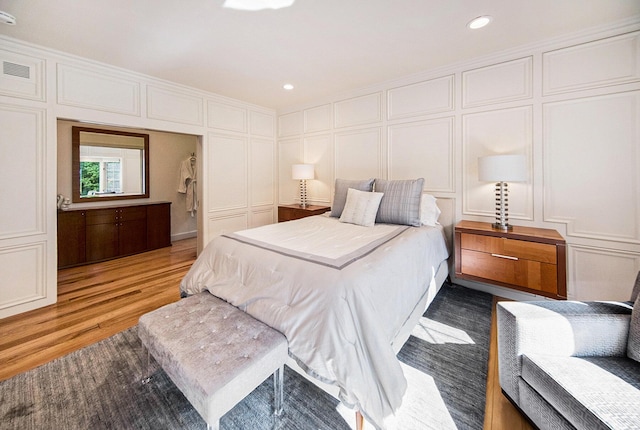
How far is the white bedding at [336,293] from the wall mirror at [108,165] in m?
3.40

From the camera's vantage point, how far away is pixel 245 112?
4.40m

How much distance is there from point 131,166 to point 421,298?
17.1 ft

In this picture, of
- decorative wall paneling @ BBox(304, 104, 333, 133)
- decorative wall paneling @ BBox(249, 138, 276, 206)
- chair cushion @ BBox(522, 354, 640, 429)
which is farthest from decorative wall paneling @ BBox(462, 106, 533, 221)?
decorative wall paneling @ BBox(249, 138, 276, 206)

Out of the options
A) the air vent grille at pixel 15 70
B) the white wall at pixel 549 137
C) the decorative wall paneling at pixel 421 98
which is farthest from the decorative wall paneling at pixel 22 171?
the decorative wall paneling at pixel 421 98

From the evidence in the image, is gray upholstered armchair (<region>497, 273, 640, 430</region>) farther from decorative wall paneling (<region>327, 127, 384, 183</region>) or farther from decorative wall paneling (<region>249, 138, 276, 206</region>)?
decorative wall paneling (<region>249, 138, 276, 206</region>)

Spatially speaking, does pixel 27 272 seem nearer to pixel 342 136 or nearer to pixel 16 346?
pixel 16 346

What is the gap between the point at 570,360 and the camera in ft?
3.88

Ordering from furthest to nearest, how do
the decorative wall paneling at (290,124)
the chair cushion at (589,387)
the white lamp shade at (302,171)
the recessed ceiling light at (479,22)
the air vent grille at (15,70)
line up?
the decorative wall paneling at (290,124) → the white lamp shade at (302,171) → the air vent grille at (15,70) → the recessed ceiling light at (479,22) → the chair cushion at (589,387)

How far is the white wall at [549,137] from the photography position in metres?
2.25

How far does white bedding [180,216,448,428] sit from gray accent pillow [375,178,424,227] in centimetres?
49

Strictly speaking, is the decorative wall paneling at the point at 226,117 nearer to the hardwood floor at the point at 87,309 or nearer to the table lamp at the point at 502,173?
the hardwood floor at the point at 87,309

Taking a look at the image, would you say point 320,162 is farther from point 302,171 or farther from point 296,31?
point 296,31

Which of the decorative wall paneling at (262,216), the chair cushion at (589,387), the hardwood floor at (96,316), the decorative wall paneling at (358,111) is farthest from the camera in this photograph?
the decorative wall paneling at (262,216)

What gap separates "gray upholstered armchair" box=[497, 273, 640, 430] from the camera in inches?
38.5
